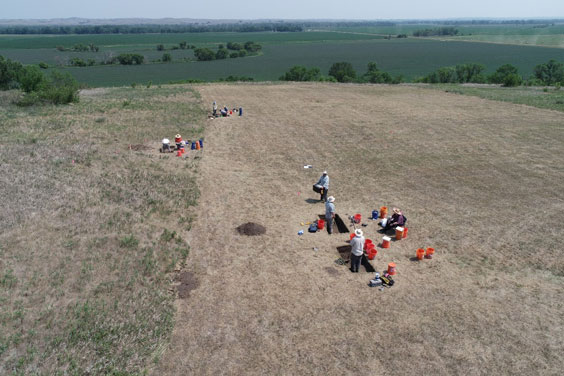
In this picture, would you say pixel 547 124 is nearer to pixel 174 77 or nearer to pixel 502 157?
pixel 502 157

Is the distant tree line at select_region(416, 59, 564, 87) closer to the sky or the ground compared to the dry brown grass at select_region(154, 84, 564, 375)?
closer to the sky

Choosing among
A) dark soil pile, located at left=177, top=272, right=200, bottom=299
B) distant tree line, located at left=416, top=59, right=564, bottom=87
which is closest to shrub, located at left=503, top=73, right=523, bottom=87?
distant tree line, located at left=416, top=59, right=564, bottom=87

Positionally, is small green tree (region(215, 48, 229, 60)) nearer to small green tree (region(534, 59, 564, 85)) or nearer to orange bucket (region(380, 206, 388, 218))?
small green tree (region(534, 59, 564, 85))

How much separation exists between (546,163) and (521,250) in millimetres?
12363

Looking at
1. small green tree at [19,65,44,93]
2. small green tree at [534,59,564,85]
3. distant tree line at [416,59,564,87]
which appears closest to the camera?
small green tree at [19,65,44,93]

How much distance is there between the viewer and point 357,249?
1245cm

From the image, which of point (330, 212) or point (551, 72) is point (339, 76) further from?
point (330, 212)

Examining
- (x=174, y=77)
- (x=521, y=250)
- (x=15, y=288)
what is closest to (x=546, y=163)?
(x=521, y=250)

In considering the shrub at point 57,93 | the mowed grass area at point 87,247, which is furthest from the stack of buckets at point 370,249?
the shrub at point 57,93

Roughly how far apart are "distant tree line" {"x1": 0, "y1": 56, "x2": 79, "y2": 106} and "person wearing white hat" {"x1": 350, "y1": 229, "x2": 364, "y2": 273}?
32.7 m

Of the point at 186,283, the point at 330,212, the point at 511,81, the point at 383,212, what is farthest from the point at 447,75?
the point at 186,283

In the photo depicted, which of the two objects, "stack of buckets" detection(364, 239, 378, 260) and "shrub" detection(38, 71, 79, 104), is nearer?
"stack of buckets" detection(364, 239, 378, 260)

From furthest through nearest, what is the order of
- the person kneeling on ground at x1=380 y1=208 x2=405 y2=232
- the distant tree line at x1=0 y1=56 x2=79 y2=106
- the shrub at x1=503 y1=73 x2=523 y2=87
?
the shrub at x1=503 y1=73 x2=523 y2=87, the distant tree line at x1=0 y1=56 x2=79 y2=106, the person kneeling on ground at x1=380 y1=208 x2=405 y2=232

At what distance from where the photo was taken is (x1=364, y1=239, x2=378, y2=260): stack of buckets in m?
13.6
